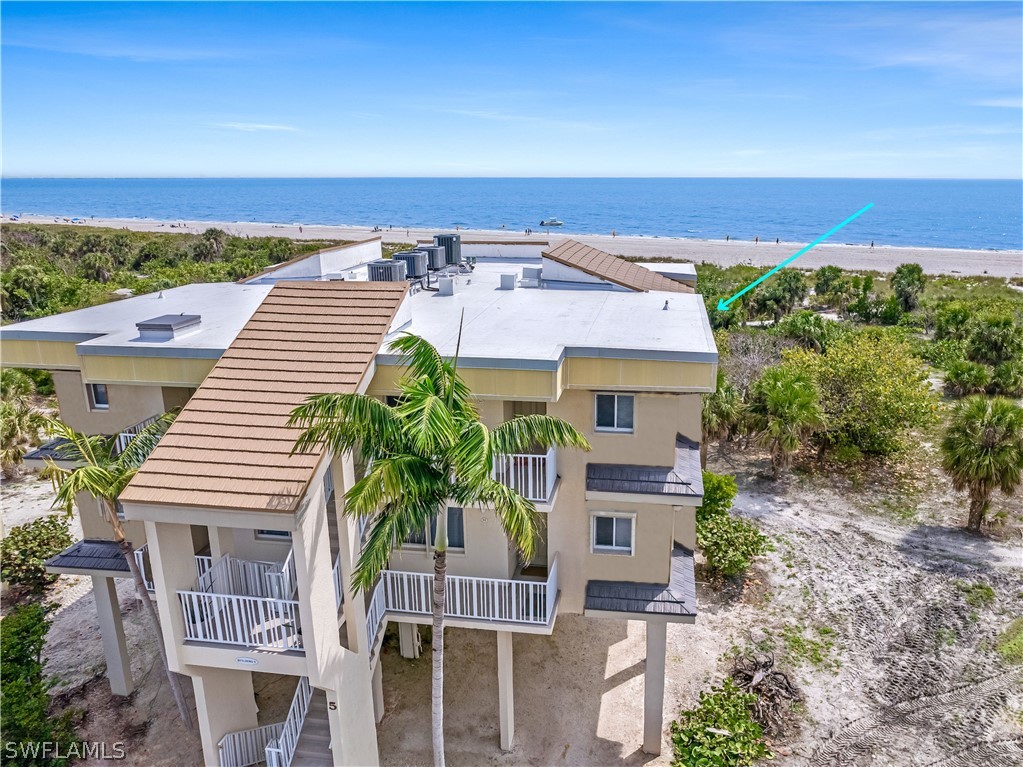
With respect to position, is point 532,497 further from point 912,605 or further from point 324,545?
point 912,605

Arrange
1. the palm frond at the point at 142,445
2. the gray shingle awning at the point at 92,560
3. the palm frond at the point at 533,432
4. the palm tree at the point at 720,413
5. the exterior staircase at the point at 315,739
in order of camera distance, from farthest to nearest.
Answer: the palm tree at the point at 720,413
the gray shingle awning at the point at 92,560
the exterior staircase at the point at 315,739
the palm frond at the point at 142,445
the palm frond at the point at 533,432

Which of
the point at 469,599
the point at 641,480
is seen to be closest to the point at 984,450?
the point at 641,480

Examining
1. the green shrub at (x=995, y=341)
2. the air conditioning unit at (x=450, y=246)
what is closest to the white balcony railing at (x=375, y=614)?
the air conditioning unit at (x=450, y=246)

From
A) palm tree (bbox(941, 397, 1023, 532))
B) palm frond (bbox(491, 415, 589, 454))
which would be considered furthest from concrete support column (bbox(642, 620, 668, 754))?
palm tree (bbox(941, 397, 1023, 532))

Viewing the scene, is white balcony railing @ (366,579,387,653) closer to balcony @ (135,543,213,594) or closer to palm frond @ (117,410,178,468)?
balcony @ (135,543,213,594)

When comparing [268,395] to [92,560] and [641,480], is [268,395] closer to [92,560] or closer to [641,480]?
[92,560]

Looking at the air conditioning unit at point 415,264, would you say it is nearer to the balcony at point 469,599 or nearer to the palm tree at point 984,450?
the balcony at point 469,599
